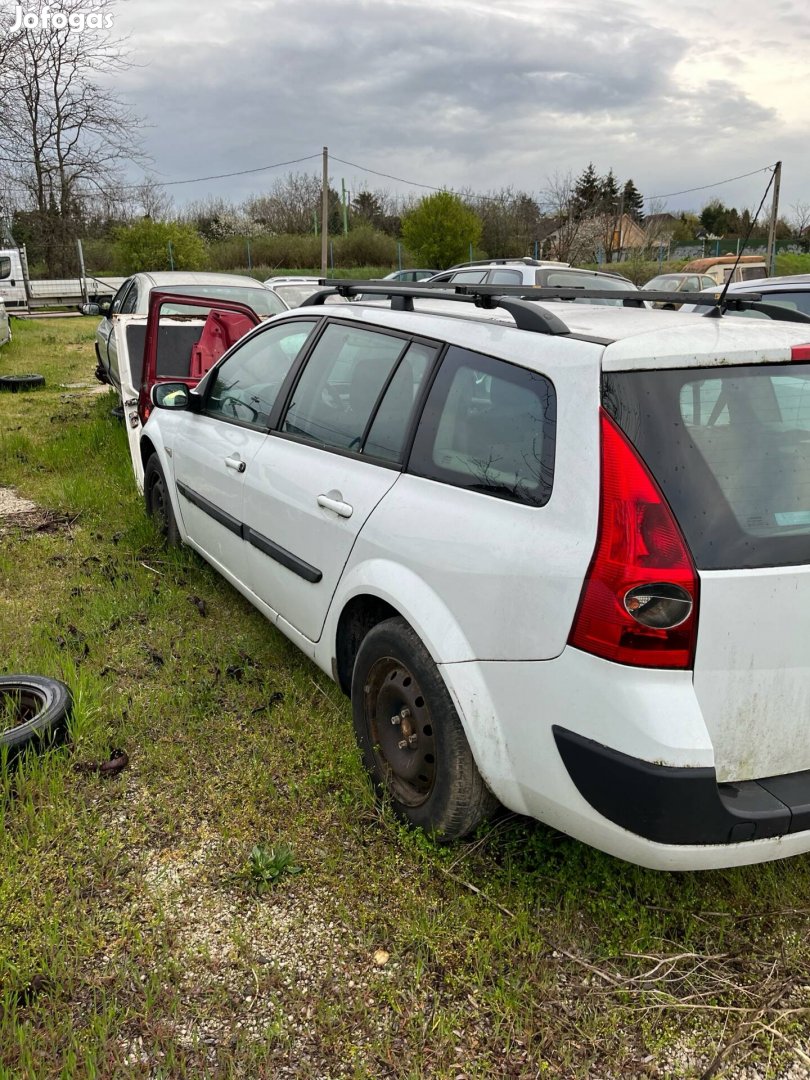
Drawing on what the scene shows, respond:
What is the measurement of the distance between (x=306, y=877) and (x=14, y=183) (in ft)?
127

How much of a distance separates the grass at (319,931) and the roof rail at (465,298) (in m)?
1.63

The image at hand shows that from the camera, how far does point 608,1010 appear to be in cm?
211

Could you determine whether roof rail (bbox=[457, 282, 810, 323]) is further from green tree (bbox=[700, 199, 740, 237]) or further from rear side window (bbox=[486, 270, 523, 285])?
green tree (bbox=[700, 199, 740, 237])

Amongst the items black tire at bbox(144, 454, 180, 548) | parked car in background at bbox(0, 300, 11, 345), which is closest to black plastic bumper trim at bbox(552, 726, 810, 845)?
black tire at bbox(144, 454, 180, 548)

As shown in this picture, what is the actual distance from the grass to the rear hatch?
66 centimetres

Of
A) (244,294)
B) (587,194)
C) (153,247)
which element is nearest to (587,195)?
(587,194)

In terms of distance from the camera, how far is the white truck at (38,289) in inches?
977

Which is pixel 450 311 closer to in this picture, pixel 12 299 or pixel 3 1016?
pixel 3 1016

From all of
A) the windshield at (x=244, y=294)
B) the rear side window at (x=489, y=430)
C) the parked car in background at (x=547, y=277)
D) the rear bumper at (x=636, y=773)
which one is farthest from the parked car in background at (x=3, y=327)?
the rear bumper at (x=636, y=773)

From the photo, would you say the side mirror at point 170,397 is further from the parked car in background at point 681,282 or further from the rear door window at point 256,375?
the parked car in background at point 681,282

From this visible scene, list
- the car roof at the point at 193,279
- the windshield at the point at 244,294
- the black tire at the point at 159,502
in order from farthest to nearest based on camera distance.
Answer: the car roof at the point at 193,279
the windshield at the point at 244,294
the black tire at the point at 159,502

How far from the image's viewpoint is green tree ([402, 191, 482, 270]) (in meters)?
35.7

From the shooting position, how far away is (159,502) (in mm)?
5527

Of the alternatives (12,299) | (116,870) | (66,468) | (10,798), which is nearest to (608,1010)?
(116,870)
